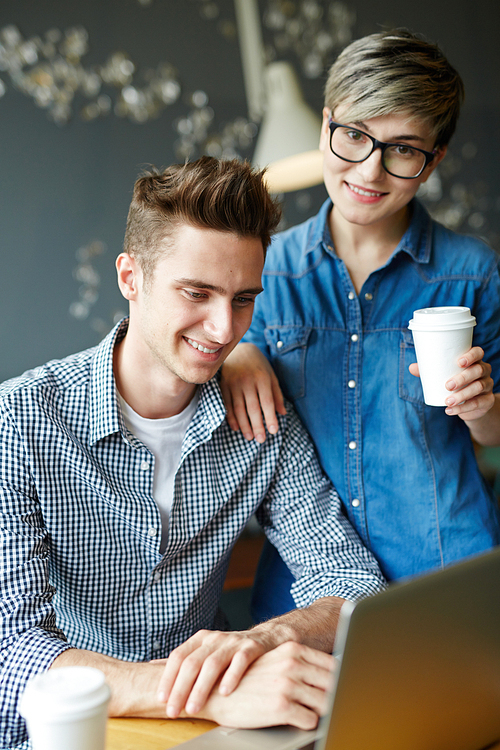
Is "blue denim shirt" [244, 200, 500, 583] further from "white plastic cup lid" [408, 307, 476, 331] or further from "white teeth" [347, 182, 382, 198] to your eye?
"white plastic cup lid" [408, 307, 476, 331]

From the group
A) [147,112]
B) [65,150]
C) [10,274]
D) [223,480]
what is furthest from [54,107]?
[223,480]

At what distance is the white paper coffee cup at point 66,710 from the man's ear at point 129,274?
2.94 ft

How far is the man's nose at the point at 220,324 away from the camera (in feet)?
4.24

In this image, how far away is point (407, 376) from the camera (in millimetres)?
1511

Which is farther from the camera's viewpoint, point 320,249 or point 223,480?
point 320,249

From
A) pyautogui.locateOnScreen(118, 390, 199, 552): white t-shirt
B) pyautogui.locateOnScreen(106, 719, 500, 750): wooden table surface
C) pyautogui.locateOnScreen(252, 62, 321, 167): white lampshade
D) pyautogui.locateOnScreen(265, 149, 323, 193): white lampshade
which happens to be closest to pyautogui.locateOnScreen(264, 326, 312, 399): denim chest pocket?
pyautogui.locateOnScreen(118, 390, 199, 552): white t-shirt

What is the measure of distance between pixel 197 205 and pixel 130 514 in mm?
614

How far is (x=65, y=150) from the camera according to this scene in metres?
3.40

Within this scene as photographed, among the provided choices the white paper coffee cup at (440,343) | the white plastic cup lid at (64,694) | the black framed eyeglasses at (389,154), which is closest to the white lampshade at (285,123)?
the black framed eyeglasses at (389,154)

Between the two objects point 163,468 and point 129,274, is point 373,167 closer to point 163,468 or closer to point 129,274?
point 129,274

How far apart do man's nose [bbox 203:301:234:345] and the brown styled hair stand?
0.50 feet

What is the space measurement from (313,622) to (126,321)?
0.74 m

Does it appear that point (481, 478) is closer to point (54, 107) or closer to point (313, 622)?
point (313, 622)

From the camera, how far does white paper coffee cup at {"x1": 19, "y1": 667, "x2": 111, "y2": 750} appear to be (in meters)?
0.61
